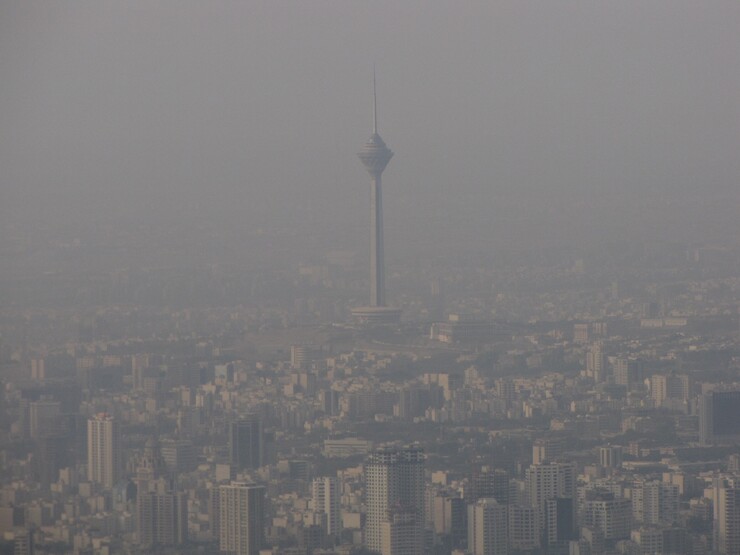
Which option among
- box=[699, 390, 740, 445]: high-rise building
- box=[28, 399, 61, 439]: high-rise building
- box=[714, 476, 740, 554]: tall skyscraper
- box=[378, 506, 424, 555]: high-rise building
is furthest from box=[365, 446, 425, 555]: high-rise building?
box=[699, 390, 740, 445]: high-rise building

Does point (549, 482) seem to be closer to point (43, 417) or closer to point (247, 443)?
point (247, 443)

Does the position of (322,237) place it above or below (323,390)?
above

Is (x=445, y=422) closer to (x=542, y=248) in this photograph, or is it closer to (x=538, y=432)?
(x=538, y=432)

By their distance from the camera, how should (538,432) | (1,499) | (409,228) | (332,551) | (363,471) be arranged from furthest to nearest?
(409,228) < (538,432) < (363,471) < (332,551) < (1,499)

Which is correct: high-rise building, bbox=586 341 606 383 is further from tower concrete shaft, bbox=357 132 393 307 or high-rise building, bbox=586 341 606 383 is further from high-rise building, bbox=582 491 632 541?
high-rise building, bbox=582 491 632 541

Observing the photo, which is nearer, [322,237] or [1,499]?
[1,499]

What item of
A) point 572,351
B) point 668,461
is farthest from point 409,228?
point 668,461

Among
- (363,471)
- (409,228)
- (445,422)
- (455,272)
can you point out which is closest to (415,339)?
(455,272)

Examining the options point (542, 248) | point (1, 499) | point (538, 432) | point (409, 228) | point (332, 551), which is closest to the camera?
point (1, 499)
